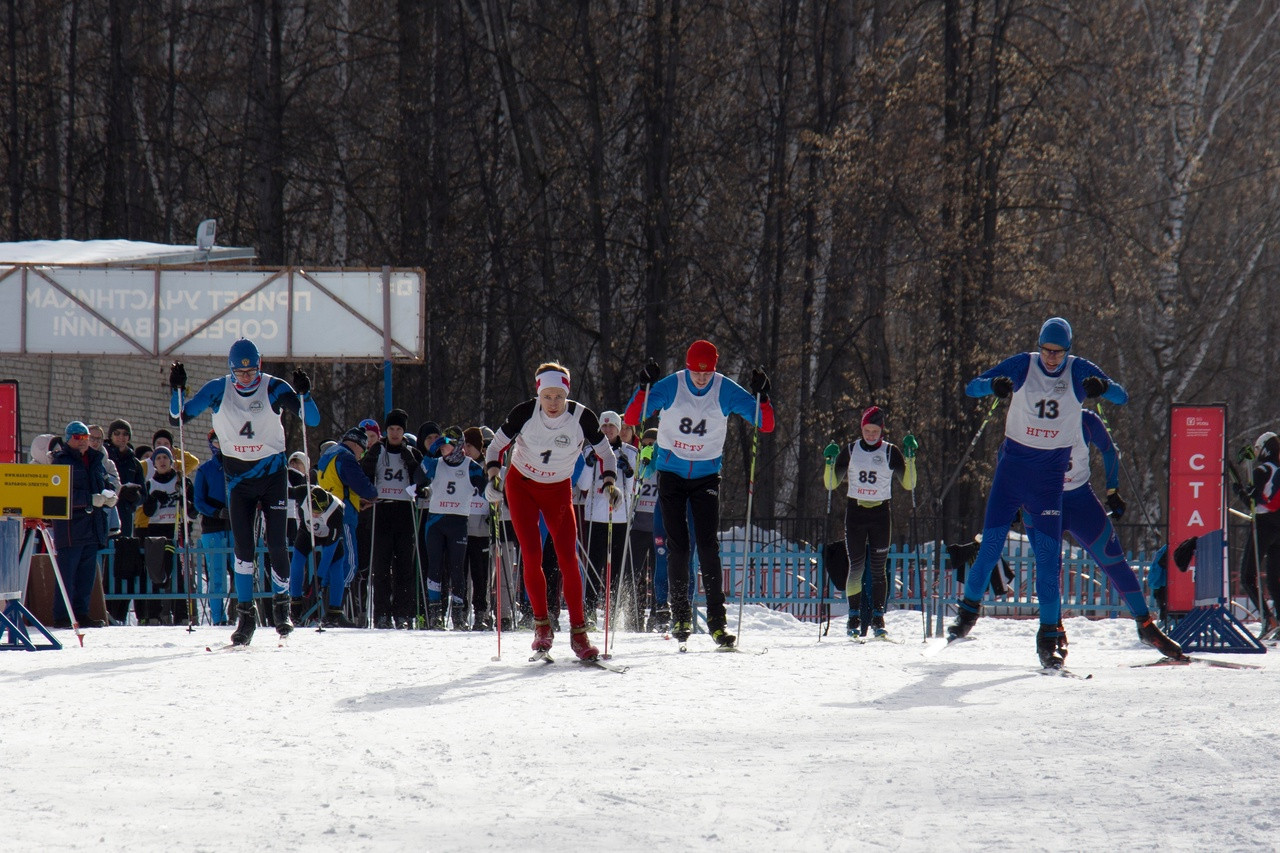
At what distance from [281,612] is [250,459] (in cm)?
101

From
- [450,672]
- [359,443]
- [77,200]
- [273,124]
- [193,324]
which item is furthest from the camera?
[77,200]

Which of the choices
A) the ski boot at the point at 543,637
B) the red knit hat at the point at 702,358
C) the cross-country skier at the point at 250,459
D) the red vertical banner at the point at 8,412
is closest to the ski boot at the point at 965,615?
the red knit hat at the point at 702,358

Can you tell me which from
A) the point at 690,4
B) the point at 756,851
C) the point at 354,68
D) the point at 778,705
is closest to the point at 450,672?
the point at 778,705

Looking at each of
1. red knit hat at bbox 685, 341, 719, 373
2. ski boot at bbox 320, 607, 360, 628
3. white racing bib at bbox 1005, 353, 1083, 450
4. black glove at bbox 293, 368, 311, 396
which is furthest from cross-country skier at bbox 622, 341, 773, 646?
ski boot at bbox 320, 607, 360, 628

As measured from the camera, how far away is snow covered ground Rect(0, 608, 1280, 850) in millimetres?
4582

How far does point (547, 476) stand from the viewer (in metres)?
8.29

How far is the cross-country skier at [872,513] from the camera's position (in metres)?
11.9

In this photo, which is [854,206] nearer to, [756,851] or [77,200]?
[77,200]

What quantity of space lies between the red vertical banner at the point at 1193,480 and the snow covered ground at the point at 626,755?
223 cm

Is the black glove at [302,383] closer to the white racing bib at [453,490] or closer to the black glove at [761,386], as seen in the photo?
the black glove at [761,386]

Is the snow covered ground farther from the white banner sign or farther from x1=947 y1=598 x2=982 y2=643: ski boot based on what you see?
the white banner sign

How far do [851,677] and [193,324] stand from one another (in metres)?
11.6

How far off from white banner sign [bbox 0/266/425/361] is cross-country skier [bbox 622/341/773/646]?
28.2 feet

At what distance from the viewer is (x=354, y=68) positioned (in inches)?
1102
